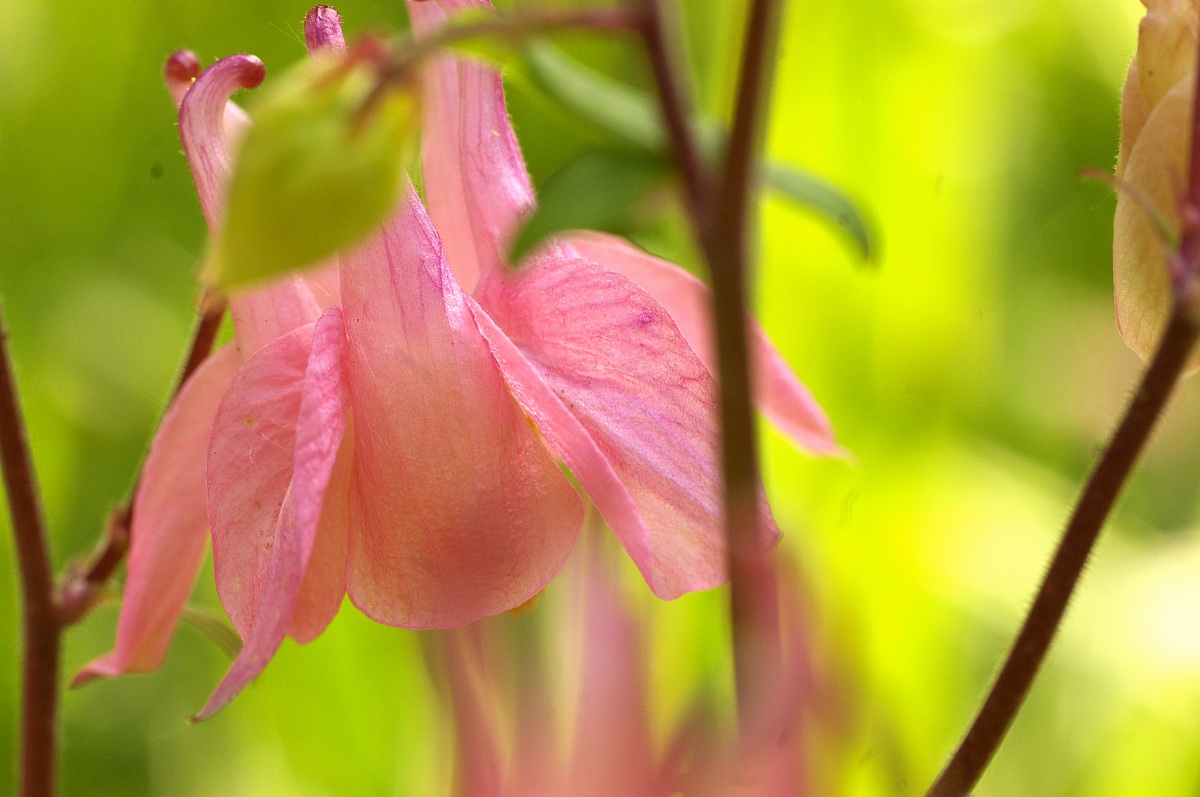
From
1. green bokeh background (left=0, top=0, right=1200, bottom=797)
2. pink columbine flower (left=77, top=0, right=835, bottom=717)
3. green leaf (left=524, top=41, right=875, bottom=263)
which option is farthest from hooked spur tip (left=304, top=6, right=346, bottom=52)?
green bokeh background (left=0, top=0, right=1200, bottom=797)

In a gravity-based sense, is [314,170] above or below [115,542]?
above

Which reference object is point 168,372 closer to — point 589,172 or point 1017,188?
point 1017,188

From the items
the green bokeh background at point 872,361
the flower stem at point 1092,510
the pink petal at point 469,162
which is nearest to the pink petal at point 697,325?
the pink petal at point 469,162

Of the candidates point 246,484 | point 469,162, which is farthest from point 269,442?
point 469,162

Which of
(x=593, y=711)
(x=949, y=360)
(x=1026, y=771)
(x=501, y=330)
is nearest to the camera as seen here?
(x=593, y=711)

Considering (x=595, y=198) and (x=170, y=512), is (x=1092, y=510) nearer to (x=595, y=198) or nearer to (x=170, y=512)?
(x=595, y=198)

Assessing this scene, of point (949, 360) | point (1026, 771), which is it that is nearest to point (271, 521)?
point (1026, 771)
